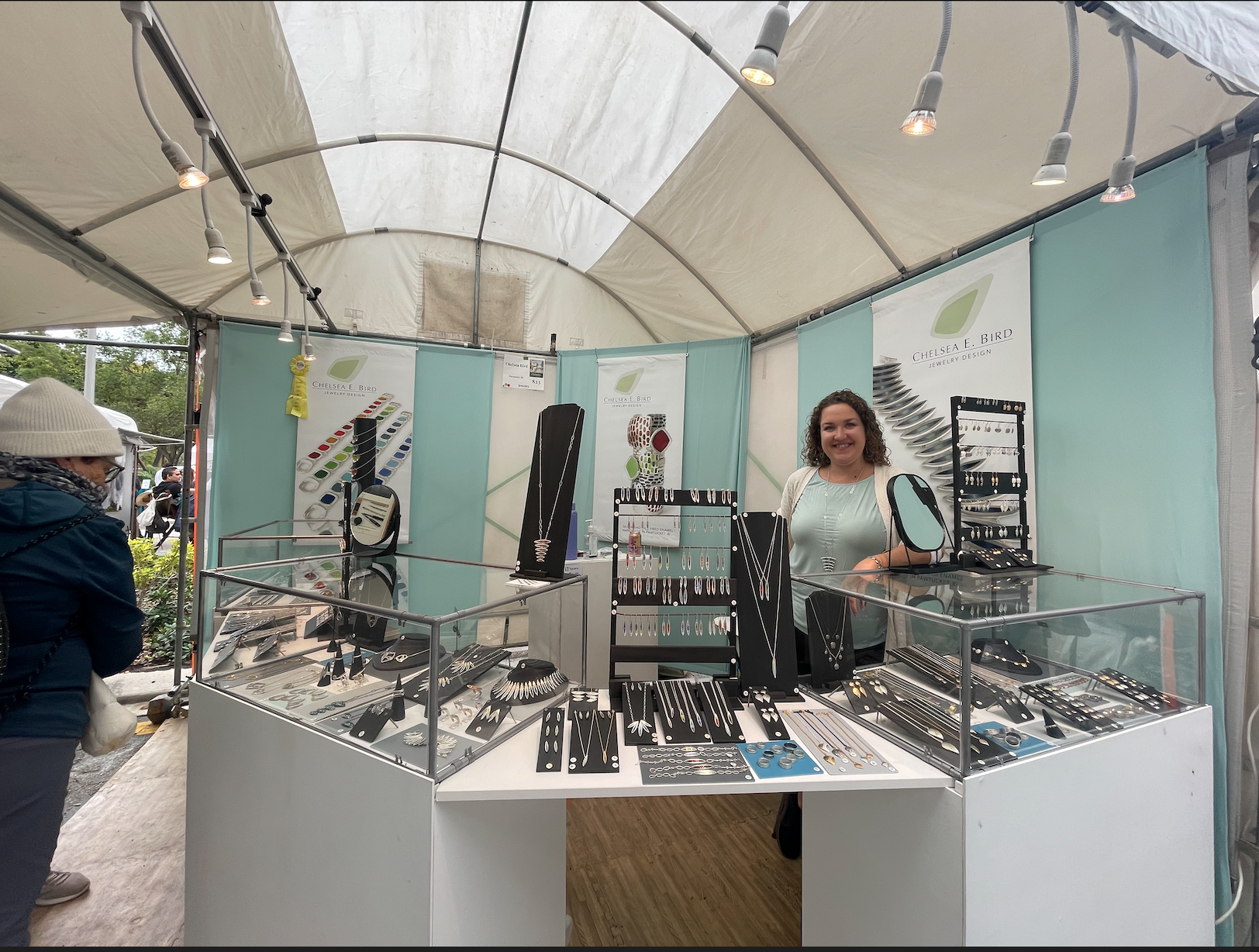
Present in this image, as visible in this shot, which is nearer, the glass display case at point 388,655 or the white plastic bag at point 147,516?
the glass display case at point 388,655

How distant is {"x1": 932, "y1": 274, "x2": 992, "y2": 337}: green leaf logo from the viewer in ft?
7.14

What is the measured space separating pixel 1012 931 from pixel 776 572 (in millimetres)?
853

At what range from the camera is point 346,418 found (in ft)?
13.0

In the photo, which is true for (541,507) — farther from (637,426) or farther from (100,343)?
(100,343)

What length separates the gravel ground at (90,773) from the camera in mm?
2480

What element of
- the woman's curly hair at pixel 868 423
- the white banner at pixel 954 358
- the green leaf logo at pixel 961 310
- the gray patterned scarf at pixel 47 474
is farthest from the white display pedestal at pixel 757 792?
the green leaf logo at pixel 961 310

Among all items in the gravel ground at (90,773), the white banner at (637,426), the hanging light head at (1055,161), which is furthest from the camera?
the white banner at (637,426)

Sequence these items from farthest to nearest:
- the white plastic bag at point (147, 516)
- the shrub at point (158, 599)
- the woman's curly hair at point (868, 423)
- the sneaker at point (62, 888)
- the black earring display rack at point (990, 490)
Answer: the white plastic bag at point (147, 516) → the shrub at point (158, 599) → the woman's curly hair at point (868, 423) → the sneaker at point (62, 888) → the black earring display rack at point (990, 490)

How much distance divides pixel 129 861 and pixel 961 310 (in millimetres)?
4173

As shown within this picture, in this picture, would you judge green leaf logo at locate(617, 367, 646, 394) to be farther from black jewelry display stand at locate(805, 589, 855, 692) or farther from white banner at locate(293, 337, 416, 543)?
black jewelry display stand at locate(805, 589, 855, 692)

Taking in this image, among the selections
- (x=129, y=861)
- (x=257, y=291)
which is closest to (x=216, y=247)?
(x=257, y=291)

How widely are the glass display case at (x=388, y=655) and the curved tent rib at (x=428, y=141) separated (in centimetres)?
131

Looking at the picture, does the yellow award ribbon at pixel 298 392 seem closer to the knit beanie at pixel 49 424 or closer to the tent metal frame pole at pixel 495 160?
the tent metal frame pole at pixel 495 160

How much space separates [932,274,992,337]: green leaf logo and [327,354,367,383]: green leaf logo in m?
3.86
